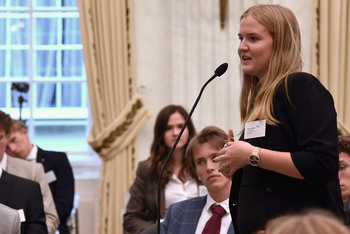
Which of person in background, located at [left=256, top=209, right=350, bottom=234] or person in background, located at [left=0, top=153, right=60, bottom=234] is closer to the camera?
person in background, located at [left=256, top=209, right=350, bottom=234]

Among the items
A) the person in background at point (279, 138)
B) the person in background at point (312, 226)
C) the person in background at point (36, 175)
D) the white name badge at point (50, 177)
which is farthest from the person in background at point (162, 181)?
the person in background at point (312, 226)

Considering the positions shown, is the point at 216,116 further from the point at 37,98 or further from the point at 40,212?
the point at 40,212

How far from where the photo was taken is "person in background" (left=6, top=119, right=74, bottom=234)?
538 cm

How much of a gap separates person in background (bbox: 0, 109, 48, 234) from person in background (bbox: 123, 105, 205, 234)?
1107 millimetres

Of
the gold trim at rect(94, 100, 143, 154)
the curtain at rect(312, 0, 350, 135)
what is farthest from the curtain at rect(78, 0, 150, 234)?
the curtain at rect(312, 0, 350, 135)

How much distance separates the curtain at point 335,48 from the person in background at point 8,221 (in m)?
3.76

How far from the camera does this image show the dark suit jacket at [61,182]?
5.37m

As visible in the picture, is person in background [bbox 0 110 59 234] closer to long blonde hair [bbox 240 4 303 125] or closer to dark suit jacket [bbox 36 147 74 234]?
dark suit jacket [bbox 36 147 74 234]

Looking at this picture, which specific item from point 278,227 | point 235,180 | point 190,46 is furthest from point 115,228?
point 278,227

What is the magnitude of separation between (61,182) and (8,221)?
256 centimetres

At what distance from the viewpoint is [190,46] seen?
6199mm

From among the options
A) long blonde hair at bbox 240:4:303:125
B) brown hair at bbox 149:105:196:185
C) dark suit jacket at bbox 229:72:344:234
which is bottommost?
brown hair at bbox 149:105:196:185

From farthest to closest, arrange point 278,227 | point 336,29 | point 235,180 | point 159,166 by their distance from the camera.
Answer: point 336,29
point 159,166
point 235,180
point 278,227

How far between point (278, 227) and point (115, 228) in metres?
5.10
